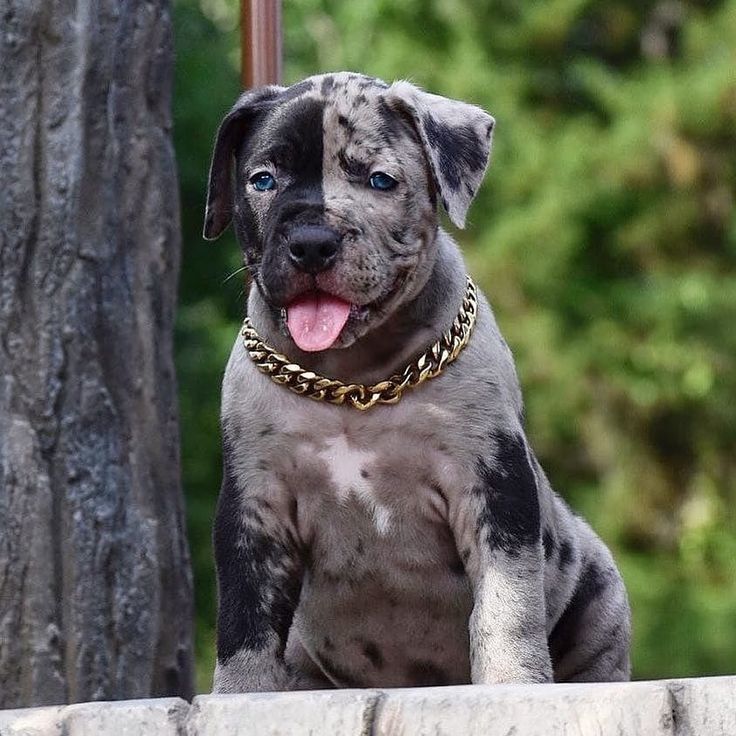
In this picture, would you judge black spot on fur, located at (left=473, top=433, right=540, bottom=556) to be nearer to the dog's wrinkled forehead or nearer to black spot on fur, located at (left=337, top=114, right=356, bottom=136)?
the dog's wrinkled forehead

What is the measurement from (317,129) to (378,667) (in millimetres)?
1425

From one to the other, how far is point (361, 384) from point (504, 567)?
0.56 m

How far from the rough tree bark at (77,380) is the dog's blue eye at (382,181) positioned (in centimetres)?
133

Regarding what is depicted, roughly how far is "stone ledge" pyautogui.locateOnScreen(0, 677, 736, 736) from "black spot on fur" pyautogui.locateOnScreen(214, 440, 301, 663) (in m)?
0.81

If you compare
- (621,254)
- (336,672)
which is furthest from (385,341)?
(621,254)

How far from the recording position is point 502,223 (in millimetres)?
16062

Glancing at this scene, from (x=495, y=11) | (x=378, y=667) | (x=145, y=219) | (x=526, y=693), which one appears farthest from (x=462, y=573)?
(x=495, y=11)

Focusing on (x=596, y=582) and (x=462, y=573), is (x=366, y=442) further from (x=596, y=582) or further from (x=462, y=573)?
(x=596, y=582)

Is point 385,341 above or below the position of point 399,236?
below

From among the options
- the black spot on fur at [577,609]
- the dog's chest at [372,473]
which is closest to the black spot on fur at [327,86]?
the dog's chest at [372,473]

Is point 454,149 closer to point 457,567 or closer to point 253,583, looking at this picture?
point 457,567

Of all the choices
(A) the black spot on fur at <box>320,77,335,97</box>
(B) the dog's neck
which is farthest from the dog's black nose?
(A) the black spot on fur at <box>320,77,335,97</box>

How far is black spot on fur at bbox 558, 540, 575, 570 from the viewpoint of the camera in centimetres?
487

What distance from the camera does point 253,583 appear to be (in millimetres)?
4414
